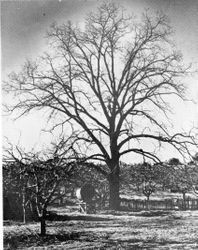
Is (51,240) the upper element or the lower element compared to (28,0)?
lower

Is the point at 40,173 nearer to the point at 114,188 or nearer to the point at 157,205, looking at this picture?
the point at 114,188

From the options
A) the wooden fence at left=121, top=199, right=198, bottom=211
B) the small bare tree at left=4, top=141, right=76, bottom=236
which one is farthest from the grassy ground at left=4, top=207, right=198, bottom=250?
the wooden fence at left=121, top=199, right=198, bottom=211

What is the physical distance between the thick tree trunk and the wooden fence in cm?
81

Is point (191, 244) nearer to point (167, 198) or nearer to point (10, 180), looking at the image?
point (10, 180)

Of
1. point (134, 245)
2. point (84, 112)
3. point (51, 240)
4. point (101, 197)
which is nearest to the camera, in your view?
point (134, 245)

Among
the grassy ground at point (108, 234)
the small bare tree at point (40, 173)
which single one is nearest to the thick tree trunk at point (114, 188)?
the grassy ground at point (108, 234)

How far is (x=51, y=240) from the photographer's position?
8555 millimetres

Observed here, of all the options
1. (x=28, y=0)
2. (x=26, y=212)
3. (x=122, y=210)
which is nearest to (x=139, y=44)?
(x=28, y=0)

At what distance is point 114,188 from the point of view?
1358cm

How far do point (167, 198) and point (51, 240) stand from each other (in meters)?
8.79

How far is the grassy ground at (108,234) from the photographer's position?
8.05 meters

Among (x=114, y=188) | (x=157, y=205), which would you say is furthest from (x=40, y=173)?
(x=157, y=205)

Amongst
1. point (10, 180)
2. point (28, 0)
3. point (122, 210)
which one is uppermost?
point (28, 0)

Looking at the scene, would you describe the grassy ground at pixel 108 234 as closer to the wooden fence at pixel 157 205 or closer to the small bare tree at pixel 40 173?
the small bare tree at pixel 40 173
